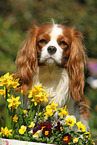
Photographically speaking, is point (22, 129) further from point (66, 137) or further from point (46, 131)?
point (66, 137)

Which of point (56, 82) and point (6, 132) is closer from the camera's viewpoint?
point (6, 132)

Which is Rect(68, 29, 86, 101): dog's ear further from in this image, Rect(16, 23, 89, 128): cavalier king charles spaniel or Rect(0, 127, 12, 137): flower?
Rect(0, 127, 12, 137): flower

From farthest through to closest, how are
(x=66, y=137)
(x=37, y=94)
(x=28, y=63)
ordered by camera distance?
(x=28, y=63) < (x=37, y=94) < (x=66, y=137)

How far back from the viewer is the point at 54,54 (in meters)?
2.33

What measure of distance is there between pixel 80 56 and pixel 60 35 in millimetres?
326

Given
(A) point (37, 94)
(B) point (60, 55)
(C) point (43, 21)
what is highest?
(C) point (43, 21)

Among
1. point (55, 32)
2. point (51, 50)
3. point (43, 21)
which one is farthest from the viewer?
point (43, 21)

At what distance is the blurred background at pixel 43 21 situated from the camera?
626 centimetres

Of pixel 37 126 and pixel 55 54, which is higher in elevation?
pixel 55 54

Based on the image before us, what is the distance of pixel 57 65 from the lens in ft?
8.04

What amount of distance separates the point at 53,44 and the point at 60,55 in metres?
0.13

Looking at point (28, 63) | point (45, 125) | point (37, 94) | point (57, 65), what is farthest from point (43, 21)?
point (45, 125)

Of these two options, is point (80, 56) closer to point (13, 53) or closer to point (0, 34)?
point (13, 53)

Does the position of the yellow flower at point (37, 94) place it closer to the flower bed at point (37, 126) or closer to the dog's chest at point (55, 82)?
the flower bed at point (37, 126)
